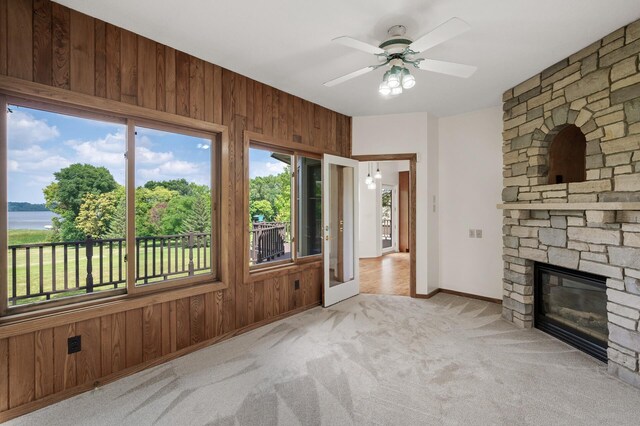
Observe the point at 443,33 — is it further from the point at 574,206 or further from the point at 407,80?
the point at 574,206

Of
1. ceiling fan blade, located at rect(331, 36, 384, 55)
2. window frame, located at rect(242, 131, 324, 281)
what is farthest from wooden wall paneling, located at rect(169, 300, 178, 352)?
ceiling fan blade, located at rect(331, 36, 384, 55)

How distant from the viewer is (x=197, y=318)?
300 cm

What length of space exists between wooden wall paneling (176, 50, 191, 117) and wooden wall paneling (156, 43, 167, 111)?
0.12 meters

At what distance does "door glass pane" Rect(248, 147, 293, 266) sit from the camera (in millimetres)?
3703

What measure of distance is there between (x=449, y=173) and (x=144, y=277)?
170 inches

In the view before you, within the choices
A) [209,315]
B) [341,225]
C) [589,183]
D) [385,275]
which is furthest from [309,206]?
[589,183]

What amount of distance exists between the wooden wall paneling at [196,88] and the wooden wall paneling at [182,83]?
30 mm

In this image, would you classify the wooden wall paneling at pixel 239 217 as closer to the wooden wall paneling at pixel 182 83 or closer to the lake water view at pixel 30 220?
the wooden wall paneling at pixel 182 83

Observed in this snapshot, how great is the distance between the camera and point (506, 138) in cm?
376

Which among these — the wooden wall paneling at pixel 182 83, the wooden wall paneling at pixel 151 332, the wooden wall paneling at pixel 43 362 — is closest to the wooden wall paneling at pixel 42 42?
the wooden wall paneling at pixel 182 83

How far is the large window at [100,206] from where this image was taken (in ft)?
7.35

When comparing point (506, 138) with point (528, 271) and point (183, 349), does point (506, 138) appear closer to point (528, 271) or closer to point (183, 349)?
point (528, 271)

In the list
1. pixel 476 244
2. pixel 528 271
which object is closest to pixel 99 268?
pixel 528 271

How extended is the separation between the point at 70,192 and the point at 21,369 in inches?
50.5
